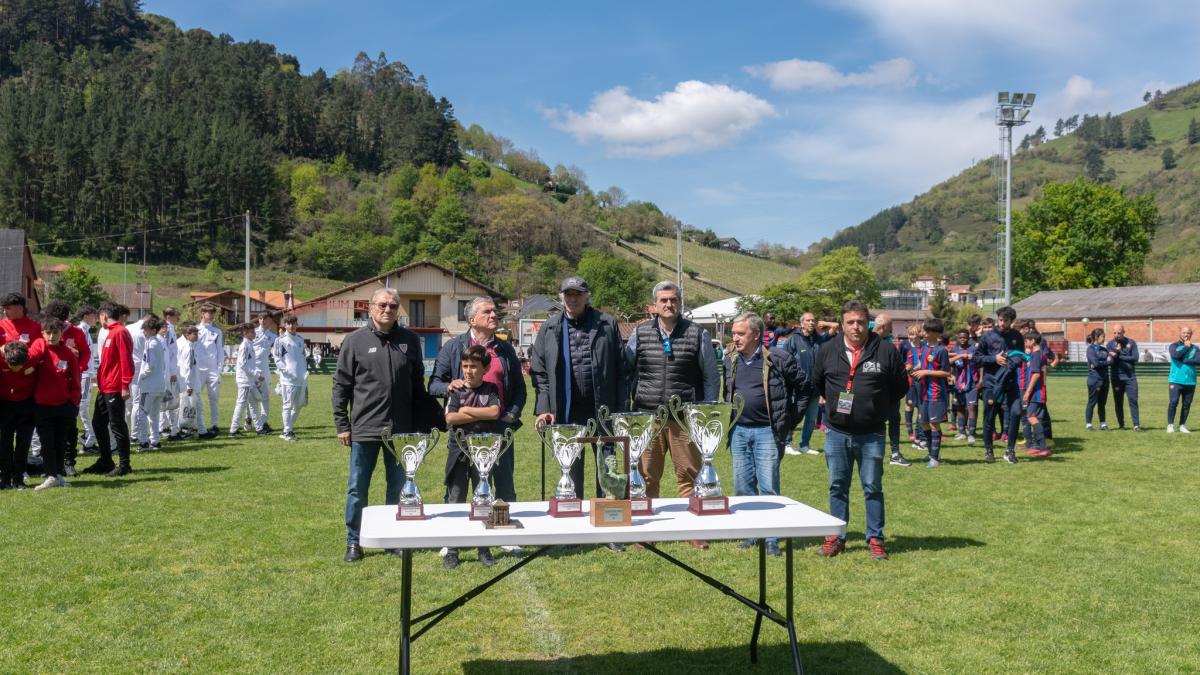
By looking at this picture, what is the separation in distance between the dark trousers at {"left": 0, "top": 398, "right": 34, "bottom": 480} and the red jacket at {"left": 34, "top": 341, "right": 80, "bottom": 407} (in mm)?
179

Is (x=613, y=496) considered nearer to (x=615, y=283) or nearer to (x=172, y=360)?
(x=172, y=360)

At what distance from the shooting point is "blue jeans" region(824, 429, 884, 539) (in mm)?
6906

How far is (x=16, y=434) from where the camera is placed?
9891mm

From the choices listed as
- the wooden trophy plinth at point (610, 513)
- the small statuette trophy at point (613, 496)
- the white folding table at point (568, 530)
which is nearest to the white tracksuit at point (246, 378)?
the white folding table at point (568, 530)

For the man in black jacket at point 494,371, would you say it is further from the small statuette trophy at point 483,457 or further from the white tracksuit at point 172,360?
the white tracksuit at point 172,360

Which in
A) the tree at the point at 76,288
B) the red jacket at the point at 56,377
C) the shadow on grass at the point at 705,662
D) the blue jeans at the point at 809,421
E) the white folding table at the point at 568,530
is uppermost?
the tree at the point at 76,288

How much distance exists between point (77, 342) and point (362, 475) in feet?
20.4

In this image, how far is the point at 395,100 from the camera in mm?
154875

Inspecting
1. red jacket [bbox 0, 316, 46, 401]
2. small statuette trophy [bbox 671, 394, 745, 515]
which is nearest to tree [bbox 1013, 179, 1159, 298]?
red jacket [bbox 0, 316, 46, 401]

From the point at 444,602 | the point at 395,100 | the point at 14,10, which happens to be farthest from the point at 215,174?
the point at 444,602

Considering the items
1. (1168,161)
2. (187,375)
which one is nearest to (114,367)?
(187,375)

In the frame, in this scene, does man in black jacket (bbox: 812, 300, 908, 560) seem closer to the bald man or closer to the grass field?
the grass field

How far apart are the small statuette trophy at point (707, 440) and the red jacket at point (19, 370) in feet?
25.8

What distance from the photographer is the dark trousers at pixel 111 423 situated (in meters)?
10.6
